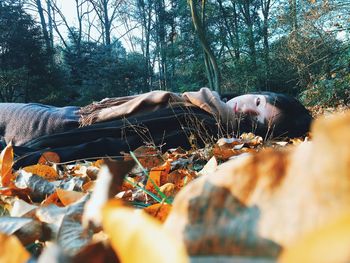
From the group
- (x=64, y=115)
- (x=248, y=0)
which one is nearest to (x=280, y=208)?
(x=64, y=115)

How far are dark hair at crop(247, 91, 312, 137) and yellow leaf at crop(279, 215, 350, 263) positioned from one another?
11.0 ft

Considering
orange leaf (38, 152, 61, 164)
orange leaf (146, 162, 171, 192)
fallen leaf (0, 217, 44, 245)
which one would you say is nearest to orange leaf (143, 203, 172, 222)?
fallen leaf (0, 217, 44, 245)

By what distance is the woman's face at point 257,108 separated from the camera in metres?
3.56

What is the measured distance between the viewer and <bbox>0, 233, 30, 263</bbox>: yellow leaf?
0.76ft

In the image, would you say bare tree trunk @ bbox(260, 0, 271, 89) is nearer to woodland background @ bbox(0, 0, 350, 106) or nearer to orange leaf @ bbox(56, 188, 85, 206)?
woodland background @ bbox(0, 0, 350, 106)

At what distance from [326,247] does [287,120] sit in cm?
350

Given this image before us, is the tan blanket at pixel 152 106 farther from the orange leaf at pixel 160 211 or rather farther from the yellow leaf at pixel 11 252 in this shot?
the yellow leaf at pixel 11 252

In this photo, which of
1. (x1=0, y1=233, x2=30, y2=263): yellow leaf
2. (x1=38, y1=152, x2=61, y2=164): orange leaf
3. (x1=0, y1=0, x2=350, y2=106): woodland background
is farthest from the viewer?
(x1=0, y1=0, x2=350, y2=106): woodland background

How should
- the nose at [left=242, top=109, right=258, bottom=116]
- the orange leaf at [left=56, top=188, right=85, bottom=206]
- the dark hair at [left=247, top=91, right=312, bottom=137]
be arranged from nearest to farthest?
1. the orange leaf at [left=56, top=188, right=85, bottom=206]
2. the dark hair at [left=247, top=91, right=312, bottom=137]
3. the nose at [left=242, top=109, right=258, bottom=116]

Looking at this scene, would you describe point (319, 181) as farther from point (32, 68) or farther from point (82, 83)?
point (82, 83)

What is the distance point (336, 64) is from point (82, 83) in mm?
10213

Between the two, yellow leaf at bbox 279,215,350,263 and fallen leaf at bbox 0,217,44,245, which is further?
fallen leaf at bbox 0,217,44,245

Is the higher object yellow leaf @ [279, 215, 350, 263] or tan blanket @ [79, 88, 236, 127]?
yellow leaf @ [279, 215, 350, 263]

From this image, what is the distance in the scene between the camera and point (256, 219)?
220 millimetres
